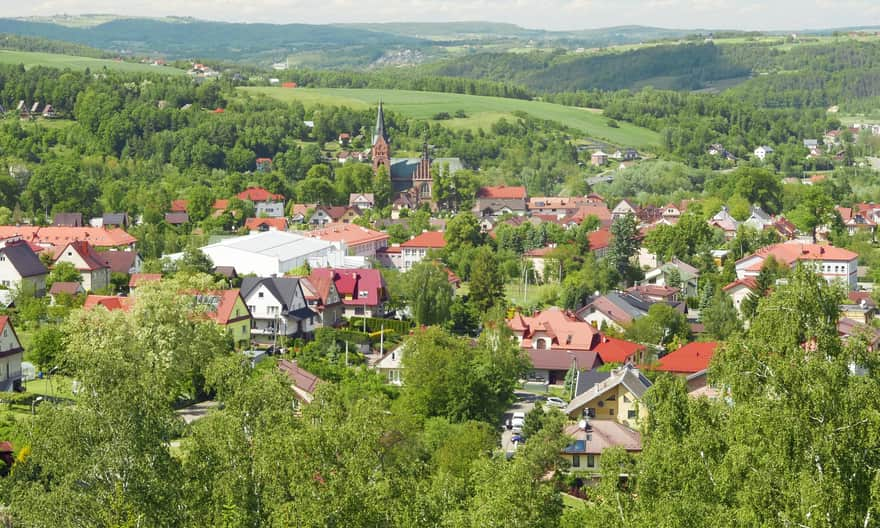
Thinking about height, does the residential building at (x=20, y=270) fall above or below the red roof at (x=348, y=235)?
above

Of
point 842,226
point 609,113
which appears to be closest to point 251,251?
point 842,226

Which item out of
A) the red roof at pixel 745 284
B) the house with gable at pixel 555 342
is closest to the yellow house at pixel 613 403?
the house with gable at pixel 555 342

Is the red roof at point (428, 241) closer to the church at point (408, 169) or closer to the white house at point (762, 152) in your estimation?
the church at point (408, 169)

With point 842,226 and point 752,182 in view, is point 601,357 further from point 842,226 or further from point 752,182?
point 752,182

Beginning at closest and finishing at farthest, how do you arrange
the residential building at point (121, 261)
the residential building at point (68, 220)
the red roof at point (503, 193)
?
the residential building at point (121, 261) → the residential building at point (68, 220) → the red roof at point (503, 193)

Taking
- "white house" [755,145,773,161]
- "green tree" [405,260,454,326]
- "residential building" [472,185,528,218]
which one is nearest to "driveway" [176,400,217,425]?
"green tree" [405,260,454,326]

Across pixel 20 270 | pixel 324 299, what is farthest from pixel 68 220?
pixel 324 299
